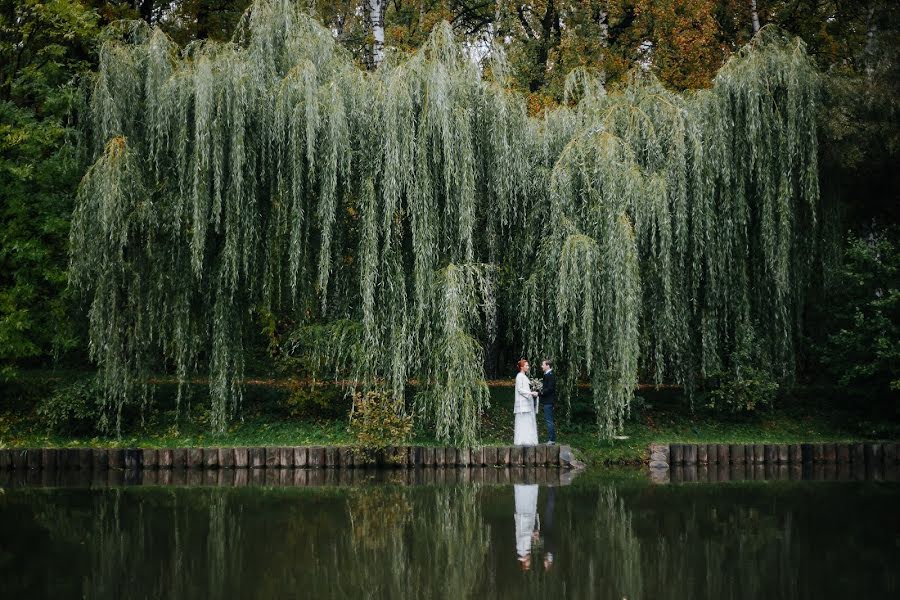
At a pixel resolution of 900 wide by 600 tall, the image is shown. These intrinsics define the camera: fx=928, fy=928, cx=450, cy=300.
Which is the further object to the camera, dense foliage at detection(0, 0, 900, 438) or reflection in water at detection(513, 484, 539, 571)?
dense foliage at detection(0, 0, 900, 438)

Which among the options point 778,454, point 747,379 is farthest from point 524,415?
point 778,454

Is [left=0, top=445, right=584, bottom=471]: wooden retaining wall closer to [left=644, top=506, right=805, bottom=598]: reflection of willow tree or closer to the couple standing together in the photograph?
the couple standing together

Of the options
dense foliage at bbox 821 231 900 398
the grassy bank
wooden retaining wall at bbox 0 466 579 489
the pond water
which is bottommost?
wooden retaining wall at bbox 0 466 579 489

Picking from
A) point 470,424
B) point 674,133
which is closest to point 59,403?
point 470,424

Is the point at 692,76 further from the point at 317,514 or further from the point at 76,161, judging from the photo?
the point at 317,514

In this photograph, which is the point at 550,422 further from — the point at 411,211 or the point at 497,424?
the point at 411,211

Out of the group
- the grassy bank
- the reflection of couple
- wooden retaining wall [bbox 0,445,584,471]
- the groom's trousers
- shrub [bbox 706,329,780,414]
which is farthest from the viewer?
shrub [bbox 706,329,780,414]

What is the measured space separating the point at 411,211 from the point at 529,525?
20.8 feet

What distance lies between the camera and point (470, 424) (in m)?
14.9

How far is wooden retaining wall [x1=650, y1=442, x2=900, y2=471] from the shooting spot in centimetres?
1602

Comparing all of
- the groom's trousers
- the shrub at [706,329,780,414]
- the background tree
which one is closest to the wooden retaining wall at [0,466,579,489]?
the groom's trousers

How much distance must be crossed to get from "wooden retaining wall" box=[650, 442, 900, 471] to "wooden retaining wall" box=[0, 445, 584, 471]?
1.85 m

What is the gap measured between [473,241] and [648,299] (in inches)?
128

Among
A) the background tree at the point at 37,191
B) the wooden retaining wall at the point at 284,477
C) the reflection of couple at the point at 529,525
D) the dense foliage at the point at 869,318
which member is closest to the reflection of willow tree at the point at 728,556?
the reflection of couple at the point at 529,525
